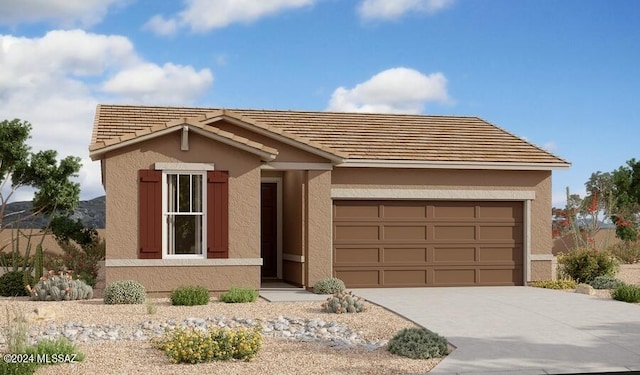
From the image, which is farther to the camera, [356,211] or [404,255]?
[404,255]

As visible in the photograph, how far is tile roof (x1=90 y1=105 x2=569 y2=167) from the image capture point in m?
20.1

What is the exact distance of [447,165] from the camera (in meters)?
20.2

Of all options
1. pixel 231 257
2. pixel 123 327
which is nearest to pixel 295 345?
pixel 123 327

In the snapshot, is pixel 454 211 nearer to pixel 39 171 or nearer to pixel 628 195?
pixel 39 171

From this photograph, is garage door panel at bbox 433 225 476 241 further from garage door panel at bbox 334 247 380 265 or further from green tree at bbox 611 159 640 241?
green tree at bbox 611 159 640 241

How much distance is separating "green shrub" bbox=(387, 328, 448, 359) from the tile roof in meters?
7.65

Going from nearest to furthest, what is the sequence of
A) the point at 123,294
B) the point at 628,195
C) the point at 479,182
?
the point at 123,294 < the point at 479,182 < the point at 628,195

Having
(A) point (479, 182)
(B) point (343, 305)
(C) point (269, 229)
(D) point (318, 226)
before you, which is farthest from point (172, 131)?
(A) point (479, 182)

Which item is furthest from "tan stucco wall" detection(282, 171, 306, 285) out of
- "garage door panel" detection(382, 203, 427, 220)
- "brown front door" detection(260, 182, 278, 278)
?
"garage door panel" detection(382, 203, 427, 220)

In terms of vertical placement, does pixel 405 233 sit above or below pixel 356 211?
below

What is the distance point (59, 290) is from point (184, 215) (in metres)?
3.05

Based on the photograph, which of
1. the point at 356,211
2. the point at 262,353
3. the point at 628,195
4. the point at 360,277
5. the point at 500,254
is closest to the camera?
the point at 262,353

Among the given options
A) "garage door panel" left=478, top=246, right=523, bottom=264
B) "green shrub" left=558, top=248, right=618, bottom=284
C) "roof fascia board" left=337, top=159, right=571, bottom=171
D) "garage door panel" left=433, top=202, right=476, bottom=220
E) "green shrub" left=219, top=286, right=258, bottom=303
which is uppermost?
"roof fascia board" left=337, top=159, right=571, bottom=171

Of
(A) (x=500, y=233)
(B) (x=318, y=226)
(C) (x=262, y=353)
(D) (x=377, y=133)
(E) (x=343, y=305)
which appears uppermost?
(D) (x=377, y=133)
